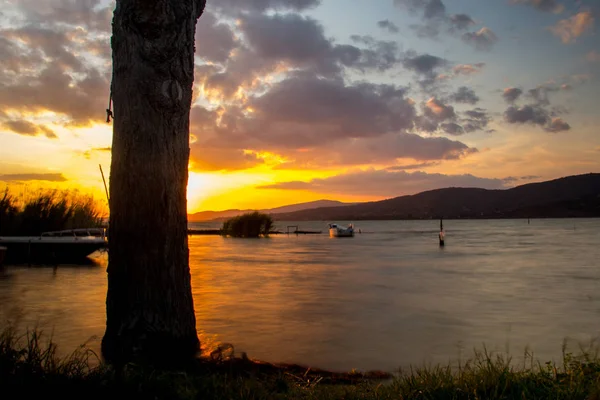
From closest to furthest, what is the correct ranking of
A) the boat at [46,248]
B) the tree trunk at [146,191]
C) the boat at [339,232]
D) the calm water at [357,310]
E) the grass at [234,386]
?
the grass at [234,386] → the tree trunk at [146,191] → the calm water at [357,310] → the boat at [46,248] → the boat at [339,232]

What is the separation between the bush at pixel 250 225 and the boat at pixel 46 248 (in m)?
33.4

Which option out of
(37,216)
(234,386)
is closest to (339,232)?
(37,216)

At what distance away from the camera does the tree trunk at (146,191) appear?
18.9 feet

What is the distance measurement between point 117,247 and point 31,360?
163 cm

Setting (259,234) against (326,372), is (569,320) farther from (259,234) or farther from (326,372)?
(259,234)

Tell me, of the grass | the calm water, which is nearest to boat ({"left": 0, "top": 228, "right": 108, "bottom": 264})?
the calm water

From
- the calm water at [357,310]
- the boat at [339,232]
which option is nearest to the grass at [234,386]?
the calm water at [357,310]

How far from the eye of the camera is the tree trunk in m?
5.77

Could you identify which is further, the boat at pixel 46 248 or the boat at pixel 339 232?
the boat at pixel 339 232

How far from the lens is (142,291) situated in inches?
228

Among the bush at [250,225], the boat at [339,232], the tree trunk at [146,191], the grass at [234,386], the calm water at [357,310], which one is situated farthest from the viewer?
the boat at [339,232]

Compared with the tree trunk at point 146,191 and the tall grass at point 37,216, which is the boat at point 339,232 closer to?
the tall grass at point 37,216

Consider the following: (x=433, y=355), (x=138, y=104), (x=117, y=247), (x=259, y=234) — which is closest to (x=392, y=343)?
(x=433, y=355)

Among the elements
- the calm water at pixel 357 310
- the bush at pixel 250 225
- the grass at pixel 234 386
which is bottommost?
the calm water at pixel 357 310
